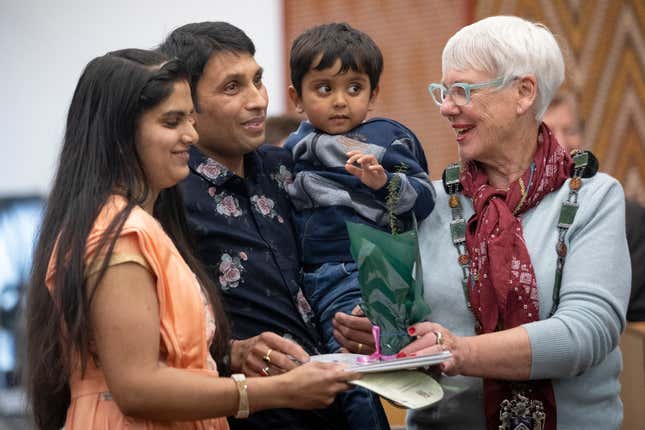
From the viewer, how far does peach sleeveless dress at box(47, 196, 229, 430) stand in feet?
7.81

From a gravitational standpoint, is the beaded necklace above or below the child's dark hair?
below

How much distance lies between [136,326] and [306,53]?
124cm

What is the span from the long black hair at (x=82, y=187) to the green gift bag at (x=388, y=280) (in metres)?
0.52

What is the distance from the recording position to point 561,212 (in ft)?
9.27

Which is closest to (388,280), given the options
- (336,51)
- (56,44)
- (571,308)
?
(571,308)

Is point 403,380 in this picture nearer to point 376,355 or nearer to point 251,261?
point 376,355

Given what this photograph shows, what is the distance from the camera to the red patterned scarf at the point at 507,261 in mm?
2779

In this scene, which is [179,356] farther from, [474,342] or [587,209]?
[587,209]

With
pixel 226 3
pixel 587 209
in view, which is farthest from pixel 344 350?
pixel 226 3

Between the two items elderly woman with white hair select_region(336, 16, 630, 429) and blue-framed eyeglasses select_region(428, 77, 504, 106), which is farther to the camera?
blue-framed eyeglasses select_region(428, 77, 504, 106)

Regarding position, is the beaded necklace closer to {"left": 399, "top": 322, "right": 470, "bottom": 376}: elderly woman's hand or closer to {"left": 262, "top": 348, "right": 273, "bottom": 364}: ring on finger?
{"left": 399, "top": 322, "right": 470, "bottom": 376}: elderly woman's hand

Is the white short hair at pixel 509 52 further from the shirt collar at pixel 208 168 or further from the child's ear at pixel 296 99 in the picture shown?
the shirt collar at pixel 208 168

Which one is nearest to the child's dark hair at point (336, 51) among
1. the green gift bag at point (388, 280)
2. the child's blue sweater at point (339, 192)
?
the child's blue sweater at point (339, 192)

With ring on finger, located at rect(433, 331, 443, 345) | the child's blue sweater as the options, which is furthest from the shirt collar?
ring on finger, located at rect(433, 331, 443, 345)
